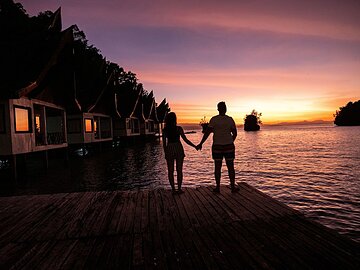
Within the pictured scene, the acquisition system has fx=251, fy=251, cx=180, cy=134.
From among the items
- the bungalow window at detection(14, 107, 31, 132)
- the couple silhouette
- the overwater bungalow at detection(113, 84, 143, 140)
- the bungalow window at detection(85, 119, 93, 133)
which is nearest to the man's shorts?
the couple silhouette

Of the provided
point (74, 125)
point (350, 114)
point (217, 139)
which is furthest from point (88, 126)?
point (350, 114)

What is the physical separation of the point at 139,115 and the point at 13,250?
43.9 meters

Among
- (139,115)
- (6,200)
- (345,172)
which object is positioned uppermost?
(139,115)

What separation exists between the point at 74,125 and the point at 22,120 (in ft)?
34.6

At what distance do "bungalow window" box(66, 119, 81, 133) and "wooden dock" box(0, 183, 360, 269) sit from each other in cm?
2038

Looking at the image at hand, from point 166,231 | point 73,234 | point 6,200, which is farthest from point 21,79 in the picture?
point 166,231

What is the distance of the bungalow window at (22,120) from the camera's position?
14.2 meters

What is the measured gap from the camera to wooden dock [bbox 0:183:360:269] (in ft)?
10.00

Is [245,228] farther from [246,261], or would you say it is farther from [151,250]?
[151,250]

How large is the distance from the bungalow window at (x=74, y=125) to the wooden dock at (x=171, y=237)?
20.4 m

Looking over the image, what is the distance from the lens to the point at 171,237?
377 cm

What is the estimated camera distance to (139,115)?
46.8 meters

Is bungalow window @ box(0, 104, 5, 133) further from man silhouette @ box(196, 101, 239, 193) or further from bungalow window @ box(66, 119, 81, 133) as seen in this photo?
man silhouette @ box(196, 101, 239, 193)

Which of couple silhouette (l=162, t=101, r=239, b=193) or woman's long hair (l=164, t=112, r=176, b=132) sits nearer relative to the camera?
couple silhouette (l=162, t=101, r=239, b=193)
